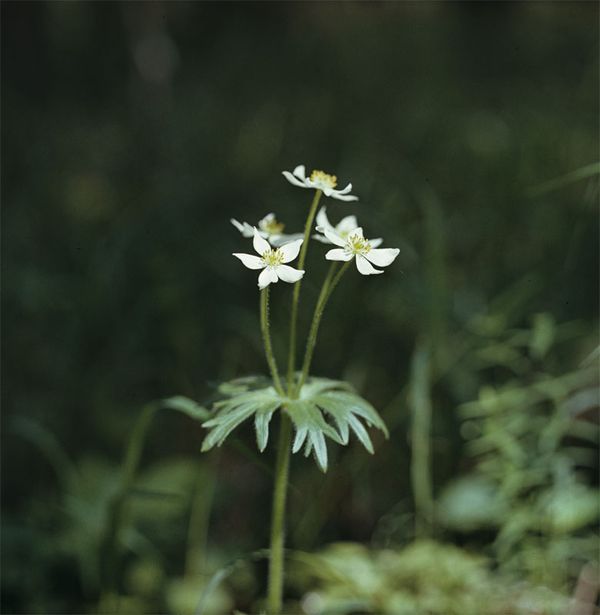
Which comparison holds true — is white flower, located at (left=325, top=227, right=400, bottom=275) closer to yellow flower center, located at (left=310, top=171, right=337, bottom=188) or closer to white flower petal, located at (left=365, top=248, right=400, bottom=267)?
white flower petal, located at (left=365, top=248, right=400, bottom=267)

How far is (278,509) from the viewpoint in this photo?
3.85 feet

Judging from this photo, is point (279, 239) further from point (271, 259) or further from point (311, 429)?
point (311, 429)

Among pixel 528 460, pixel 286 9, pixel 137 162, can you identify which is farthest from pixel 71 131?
pixel 286 9

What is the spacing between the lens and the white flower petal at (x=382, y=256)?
3.45 feet

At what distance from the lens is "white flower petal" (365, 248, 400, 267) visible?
41.4 inches

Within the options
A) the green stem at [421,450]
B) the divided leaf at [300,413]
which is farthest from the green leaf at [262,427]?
the green stem at [421,450]

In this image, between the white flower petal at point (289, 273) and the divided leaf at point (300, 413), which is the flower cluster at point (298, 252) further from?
the divided leaf at point (300, 413)

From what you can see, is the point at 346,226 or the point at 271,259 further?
the point at 346,226

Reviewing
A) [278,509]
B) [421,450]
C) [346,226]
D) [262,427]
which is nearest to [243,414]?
[262,427]

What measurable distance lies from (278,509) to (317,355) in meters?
0.94

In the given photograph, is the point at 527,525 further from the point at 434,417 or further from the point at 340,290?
the point at 340,290

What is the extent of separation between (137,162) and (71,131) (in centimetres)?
122

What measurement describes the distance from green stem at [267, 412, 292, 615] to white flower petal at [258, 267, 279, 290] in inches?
9.1

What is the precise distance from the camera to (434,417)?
2.03 metres
